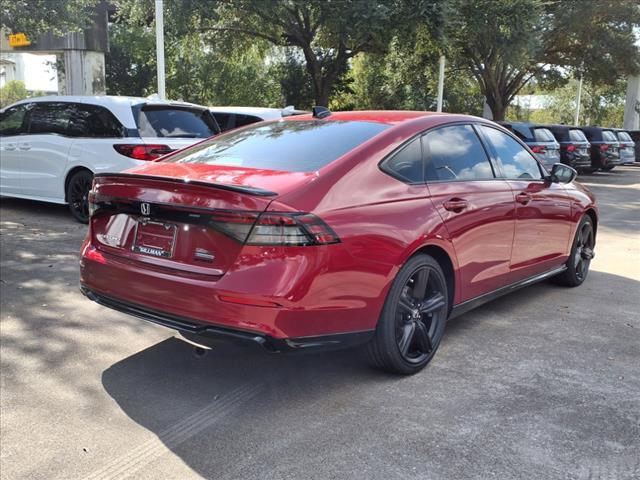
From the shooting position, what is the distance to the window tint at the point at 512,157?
4906 mm

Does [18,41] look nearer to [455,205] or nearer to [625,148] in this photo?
[455,205]

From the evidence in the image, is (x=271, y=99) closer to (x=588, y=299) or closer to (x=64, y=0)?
Result: (x=64, y=0)

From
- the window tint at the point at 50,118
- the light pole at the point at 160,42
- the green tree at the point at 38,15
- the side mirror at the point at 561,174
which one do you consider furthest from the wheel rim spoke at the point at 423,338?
the green tree at the point at 38,15

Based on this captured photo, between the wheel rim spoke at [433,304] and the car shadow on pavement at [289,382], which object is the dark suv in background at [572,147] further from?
the wheel rim spoke at [433,304]

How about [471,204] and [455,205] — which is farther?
[471,204]

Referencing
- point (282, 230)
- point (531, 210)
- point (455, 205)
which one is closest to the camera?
point (282, 230)

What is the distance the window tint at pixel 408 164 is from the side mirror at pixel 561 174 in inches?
76.6

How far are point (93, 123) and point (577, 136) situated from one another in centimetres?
1680

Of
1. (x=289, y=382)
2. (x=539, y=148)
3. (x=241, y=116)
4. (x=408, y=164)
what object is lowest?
(x=289, y=382)

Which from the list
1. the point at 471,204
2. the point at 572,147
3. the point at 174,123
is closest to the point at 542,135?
the point at 572,147

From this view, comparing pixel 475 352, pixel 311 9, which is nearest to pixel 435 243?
pixel 475 352

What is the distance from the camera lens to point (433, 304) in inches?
158

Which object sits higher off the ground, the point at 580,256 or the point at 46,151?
the point at 46,151

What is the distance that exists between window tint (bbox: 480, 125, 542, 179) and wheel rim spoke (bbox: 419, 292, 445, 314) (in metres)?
1.34
